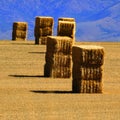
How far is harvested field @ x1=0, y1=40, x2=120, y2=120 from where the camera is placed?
15984mm

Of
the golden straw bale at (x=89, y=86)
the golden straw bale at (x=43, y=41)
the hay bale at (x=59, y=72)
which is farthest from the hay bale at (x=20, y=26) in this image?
the golden straw bale at (x=89, y=86)

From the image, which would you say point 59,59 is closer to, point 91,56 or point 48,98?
point 91,56

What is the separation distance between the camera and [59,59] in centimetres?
2380

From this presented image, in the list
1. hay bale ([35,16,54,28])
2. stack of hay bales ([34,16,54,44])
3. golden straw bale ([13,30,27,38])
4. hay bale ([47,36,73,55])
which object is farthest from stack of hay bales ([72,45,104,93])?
golden straw bale ([13,30,27,38])

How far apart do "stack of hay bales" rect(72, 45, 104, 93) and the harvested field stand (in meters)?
0.33

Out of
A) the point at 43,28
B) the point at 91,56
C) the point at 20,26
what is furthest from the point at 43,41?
the point at 91,56

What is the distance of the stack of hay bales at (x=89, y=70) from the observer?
19594mm

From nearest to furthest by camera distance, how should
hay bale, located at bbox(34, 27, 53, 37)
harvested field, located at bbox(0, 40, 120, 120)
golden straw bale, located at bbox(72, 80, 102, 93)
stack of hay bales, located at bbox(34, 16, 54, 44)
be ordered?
harvested field, located at bbox(0, 40, 120, 120) → golden straw bale, located at bbox(72, 80, 102, 93) → stack of hay bales, located at bbox(34, 16, 54, 44) → hay bale, located at bbox(34, 27, 53, 37)

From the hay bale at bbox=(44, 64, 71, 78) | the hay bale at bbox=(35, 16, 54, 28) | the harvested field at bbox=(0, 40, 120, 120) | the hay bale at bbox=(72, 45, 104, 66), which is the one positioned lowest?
the harvested field at bbox=(0, 40, 120, 120)

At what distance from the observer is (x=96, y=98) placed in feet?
61.1

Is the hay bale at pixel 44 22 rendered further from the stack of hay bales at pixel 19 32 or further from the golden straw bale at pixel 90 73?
the golden straw bale at pixel 90 73

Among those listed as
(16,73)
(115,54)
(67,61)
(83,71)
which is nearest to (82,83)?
(83,71)

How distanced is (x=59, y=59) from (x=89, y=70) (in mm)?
4217

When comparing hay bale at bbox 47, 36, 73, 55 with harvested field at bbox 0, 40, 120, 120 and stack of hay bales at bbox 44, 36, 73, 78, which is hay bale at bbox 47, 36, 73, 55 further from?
harvested field at bbox 0, 40, 120, 120
